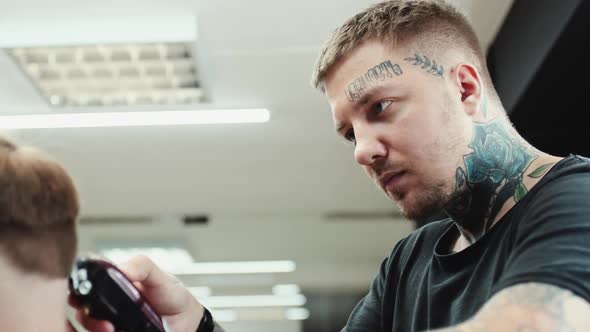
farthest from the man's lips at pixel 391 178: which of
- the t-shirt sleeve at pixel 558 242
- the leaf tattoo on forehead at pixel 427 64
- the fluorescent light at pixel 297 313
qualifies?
the fluorescent light at pixel 297 313

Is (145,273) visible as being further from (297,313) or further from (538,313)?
(297,313)

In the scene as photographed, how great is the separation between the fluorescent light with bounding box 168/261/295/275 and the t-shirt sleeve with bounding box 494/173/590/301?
708 centimetres

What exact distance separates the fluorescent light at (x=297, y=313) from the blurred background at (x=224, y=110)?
2.19 metres

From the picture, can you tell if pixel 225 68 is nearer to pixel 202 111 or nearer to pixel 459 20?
pixel 202 111

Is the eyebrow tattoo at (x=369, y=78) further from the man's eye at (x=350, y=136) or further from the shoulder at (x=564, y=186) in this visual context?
the shoulder at (x=564, y=186)

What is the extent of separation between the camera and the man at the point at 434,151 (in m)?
1.31

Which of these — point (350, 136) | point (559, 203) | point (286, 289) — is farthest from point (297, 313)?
point (559, 203)

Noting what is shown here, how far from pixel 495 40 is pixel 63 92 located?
2413 millimetres

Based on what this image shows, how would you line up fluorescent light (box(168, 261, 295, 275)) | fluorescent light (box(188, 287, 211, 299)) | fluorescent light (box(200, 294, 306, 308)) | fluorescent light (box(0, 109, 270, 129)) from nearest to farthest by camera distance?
fluorescent light (box(0, 109, 270, 129)) < fluorescent light (box(168, 261, 295, 275)) < fluorescent light (box(188, 287, 211, 299)) < fluorescent light (box(200, 294, 306, 308))

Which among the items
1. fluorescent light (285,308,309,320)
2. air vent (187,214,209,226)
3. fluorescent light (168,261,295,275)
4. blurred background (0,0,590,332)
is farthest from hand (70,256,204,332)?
fluorescent light (285,308,309,320)

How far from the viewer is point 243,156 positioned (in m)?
5.20

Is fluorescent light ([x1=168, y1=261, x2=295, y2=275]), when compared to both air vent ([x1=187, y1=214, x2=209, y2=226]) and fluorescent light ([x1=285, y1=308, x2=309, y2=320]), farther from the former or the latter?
fluorescent light ([x1=285, y1=308, x2=309, y2=320])

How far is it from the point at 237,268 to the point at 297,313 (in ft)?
8.14

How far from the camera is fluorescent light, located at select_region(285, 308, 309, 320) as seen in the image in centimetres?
→ 1014
